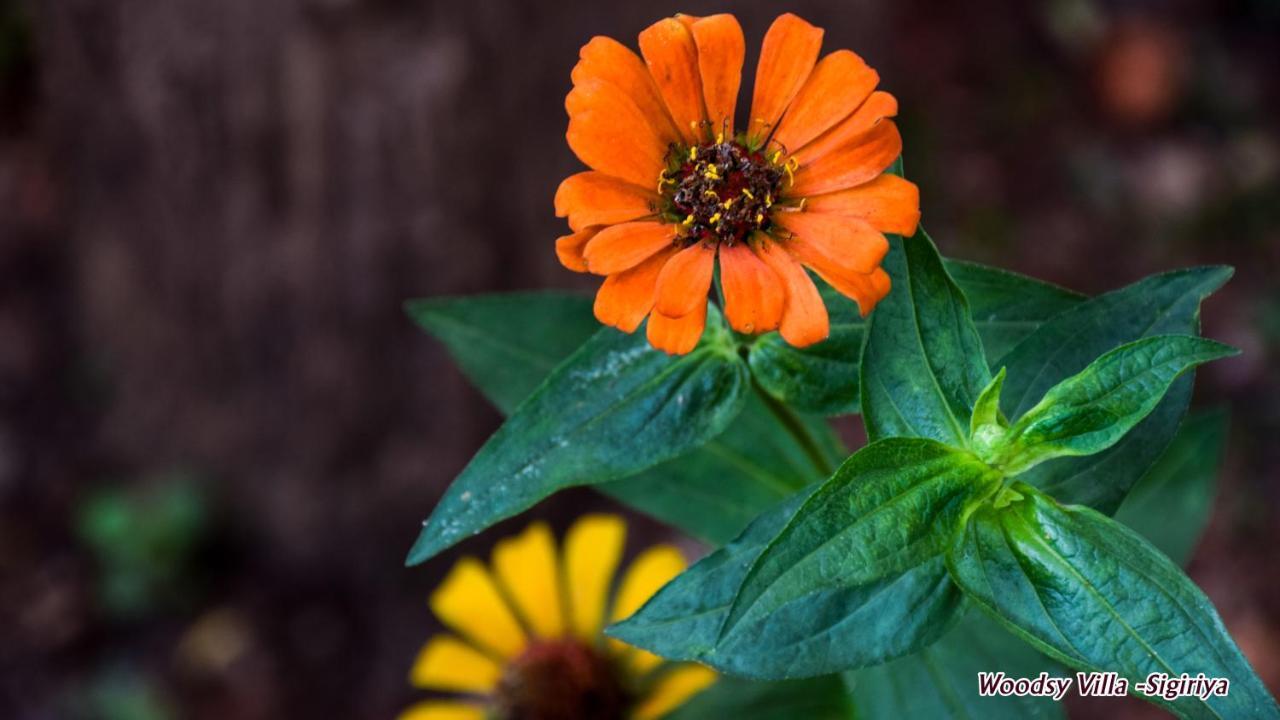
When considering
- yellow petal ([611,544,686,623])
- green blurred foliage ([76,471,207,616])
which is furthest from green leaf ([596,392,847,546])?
green blurred foliage ([76,471,207,616])

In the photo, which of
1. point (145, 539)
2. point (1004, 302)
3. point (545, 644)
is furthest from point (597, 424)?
point (145, 539)

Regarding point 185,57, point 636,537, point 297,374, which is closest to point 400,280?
point 297,374

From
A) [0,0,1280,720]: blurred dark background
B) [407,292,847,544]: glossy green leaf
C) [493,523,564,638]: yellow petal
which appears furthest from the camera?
[0,0,1280,720]: blurred dark background

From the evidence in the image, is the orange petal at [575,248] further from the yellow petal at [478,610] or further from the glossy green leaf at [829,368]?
the yellow petal at [478,610]

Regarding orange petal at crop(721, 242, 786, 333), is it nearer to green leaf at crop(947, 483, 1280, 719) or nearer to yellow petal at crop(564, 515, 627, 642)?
green leaf at crop(947, 483, 1280, 719)

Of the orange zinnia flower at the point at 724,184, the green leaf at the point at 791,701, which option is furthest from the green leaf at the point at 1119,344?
the green leaf at the point at 791,701

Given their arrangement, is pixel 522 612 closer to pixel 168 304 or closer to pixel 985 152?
pixel 168 304

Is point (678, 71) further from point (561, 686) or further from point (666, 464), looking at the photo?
point (561, 686)
